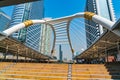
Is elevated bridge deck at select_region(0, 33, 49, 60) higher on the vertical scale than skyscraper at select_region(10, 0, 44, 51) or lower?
lower

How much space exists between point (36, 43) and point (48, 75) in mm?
96637

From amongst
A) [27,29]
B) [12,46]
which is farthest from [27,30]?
[12,46]

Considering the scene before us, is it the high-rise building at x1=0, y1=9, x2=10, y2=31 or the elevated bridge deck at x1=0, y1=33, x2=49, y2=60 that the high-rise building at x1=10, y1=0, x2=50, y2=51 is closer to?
the high-rise building at x1=0, y1=9, x2=10, y2=31

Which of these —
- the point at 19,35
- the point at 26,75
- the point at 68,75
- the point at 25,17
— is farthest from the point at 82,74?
the point at 25,17

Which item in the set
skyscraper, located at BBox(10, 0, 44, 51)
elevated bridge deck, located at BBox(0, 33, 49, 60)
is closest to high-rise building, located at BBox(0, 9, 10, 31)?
skyscraper, located at BBox(10, 0, 44, 51)

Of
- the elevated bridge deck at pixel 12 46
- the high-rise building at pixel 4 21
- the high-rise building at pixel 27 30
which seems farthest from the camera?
the high-rise building at pixel 4 21

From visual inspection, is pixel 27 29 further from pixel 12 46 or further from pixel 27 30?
pixel 12 46

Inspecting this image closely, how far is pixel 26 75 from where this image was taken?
10227 millimetres

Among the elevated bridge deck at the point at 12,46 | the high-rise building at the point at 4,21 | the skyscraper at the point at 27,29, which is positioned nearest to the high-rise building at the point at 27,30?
the skyscraper at the point at 27,29

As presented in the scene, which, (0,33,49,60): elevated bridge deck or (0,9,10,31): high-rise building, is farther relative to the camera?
(0,9,10,31): high-rise building

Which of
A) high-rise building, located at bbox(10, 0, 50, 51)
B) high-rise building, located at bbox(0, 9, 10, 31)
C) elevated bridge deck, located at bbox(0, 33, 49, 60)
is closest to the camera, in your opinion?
elevated bridge deck, located at bbox(0, 33, 49, 60)

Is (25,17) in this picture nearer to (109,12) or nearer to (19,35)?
(19,35)

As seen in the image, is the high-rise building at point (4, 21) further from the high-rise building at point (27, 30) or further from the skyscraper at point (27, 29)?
the high-rise building at point (27, 30)

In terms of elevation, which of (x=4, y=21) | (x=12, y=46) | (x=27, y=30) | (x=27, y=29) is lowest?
(x=12, y=46)
